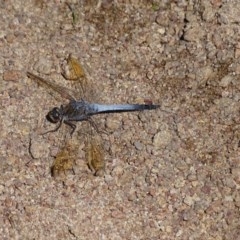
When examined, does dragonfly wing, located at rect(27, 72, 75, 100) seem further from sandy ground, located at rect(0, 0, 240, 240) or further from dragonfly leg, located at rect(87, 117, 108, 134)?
dragonfly leg, located at rect(87, 117, 108, 134)

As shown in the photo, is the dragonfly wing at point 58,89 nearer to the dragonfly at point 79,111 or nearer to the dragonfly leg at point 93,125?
the dragonfly at point 79,111

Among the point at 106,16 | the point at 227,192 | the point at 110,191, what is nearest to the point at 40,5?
the point at 106,16

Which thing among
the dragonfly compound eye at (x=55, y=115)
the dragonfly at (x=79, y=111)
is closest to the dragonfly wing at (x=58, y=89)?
the dragonfly at (x=79, y=111)

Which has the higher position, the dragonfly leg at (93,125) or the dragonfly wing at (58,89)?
the dragonfly wing at (58,89)

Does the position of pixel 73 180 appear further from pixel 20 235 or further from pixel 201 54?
pixel 201 54

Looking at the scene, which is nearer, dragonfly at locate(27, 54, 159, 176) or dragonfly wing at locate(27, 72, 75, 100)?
dragonfly at locate(27, 54, 159, 176)

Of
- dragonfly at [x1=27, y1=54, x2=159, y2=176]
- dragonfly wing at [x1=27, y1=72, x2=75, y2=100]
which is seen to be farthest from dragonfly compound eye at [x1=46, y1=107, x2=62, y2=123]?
dragonfly wing at [x1=27, y1=72, x2=75, y2=100]
